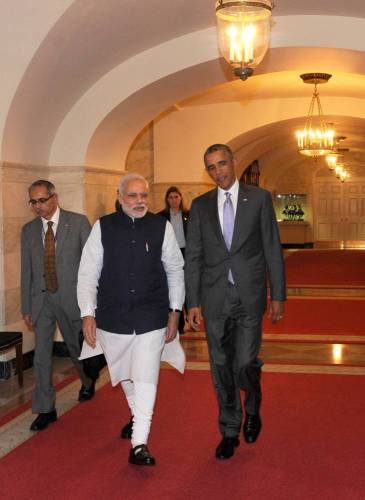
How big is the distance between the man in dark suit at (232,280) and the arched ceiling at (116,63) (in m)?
2.65

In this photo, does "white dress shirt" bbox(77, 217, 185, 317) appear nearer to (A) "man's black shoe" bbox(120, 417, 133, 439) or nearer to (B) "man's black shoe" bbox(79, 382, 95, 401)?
(A) "man's black shoe" bbox(120, 417, 133, 439)

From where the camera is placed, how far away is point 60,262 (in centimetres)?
569

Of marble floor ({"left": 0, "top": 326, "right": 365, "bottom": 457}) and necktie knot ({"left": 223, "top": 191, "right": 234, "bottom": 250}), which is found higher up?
necktie knot ({"left": 223, "top": 191, "right": 234, "bottom": 250})

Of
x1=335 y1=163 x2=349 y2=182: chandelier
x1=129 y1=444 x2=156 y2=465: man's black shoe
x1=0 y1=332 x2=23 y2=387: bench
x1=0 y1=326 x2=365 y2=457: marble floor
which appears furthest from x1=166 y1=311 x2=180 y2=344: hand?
x1=335 y1=163 x2=349 y2=182: chandelier

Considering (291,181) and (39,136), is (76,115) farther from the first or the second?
(291,181)

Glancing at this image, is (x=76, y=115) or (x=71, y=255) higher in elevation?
(x=76, y=115)

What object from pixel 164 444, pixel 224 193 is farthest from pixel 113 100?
pixel 164 444

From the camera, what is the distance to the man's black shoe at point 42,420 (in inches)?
216

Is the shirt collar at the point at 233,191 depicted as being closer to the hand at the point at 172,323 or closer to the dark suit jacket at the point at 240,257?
the dark suit jacket at the point at 240,257

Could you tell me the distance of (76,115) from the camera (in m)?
8.62

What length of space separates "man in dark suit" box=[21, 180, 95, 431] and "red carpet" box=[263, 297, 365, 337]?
4504 mm

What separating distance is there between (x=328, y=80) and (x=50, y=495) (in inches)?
383

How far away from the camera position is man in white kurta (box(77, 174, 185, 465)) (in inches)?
180

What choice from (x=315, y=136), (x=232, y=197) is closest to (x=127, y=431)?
(x=232, y=197)
